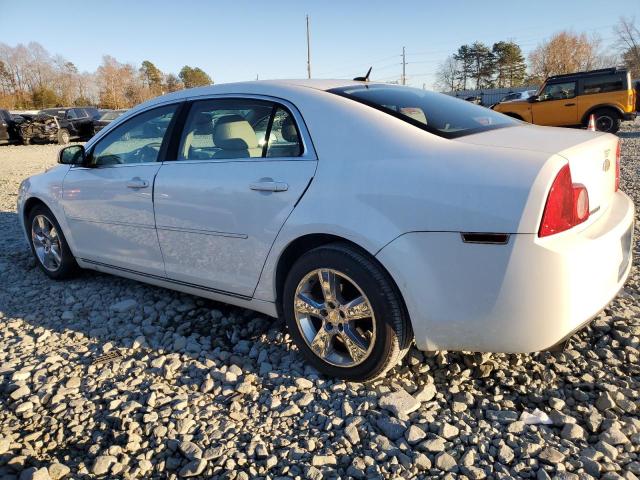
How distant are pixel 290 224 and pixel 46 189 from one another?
9.28 ft

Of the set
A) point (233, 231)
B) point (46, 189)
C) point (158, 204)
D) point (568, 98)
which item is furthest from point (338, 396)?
point (568, 98)

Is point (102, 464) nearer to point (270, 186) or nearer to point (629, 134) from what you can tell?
point (270, 186)

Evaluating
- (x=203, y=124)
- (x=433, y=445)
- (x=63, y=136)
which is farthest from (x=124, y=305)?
(x=63, y=136)

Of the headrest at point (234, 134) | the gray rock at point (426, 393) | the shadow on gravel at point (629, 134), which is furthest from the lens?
the shadow on gravel at point (629, 134)

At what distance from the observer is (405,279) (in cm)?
227

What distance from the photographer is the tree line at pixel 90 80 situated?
70.8 meters

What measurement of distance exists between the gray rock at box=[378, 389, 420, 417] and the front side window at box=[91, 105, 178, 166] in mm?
2208

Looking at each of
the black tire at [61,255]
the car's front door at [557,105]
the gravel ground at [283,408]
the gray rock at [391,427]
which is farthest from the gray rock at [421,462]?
the car's front door at [557,105]

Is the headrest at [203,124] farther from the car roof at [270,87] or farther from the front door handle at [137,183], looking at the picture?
the front door handle at [137,183]

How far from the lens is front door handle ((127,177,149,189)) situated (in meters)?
3.35

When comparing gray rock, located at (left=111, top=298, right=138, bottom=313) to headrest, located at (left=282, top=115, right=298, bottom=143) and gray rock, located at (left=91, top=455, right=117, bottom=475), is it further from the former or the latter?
headrest, located at (left=282, top=115, right=298, bottom=143)

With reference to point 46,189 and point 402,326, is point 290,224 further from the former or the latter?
point 46,189

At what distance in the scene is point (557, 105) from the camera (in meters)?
15.0

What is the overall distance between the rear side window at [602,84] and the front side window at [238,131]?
1473cm
